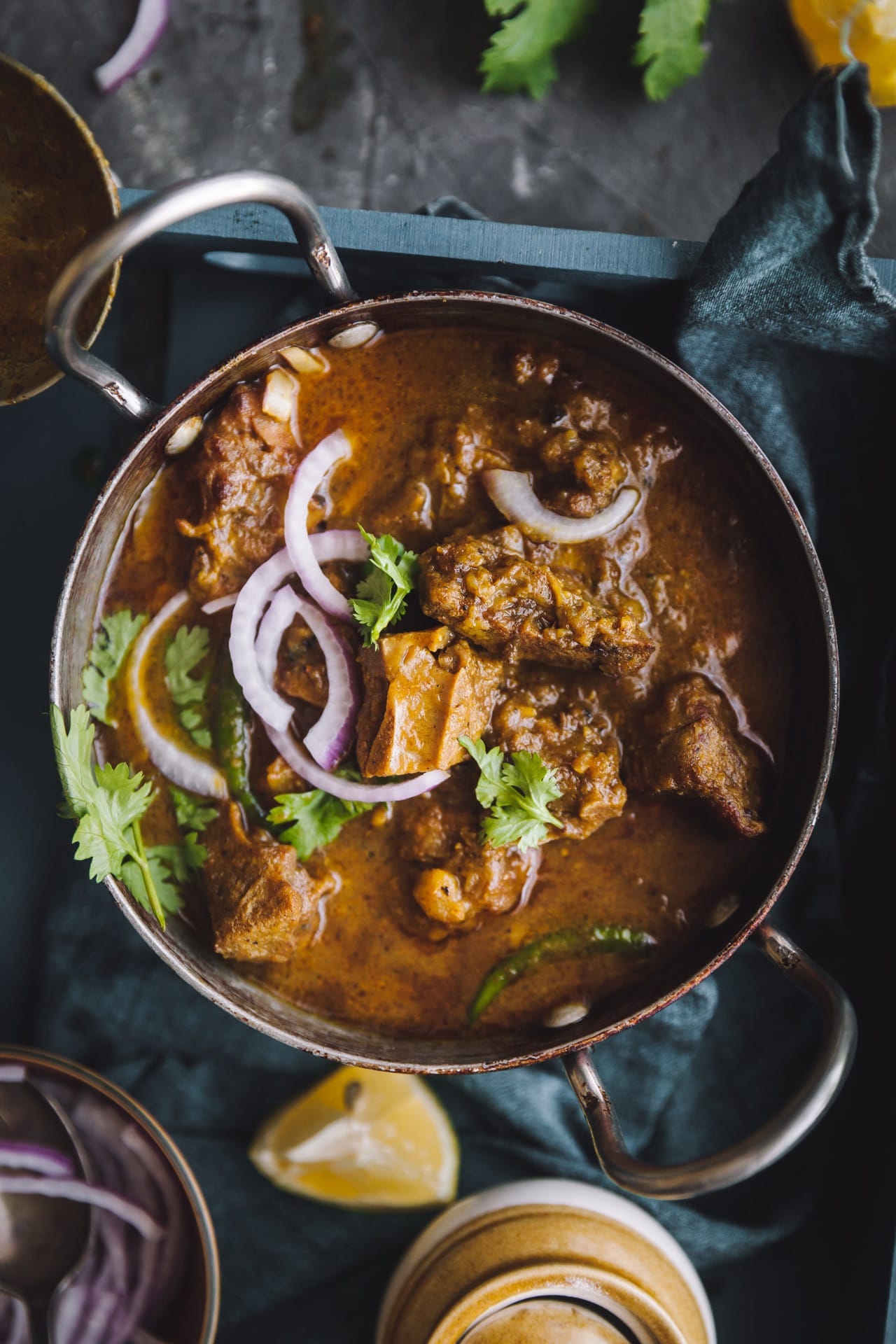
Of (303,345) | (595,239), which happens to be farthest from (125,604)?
(595,239)

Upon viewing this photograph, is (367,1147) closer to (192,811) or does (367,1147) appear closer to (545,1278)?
(545,1278)

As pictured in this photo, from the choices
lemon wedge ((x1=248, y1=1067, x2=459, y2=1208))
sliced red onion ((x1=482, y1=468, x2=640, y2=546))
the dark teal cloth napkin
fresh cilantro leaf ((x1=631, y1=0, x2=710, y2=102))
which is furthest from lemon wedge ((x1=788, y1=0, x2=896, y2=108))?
lemon wedge ((x1=248, y1=1067, x2=459, y2=1208))

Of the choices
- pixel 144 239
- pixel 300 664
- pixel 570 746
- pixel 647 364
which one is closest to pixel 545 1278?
pixel 570 746

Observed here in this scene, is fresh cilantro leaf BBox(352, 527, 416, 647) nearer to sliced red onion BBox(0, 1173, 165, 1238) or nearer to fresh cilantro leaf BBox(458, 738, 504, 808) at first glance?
fresh cilantro leaf BBox(458, 738, 504, 808)

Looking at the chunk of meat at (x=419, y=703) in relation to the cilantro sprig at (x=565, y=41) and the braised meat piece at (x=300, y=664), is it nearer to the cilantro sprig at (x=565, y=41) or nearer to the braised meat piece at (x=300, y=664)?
the braised meat piece at (x=300, y=664)

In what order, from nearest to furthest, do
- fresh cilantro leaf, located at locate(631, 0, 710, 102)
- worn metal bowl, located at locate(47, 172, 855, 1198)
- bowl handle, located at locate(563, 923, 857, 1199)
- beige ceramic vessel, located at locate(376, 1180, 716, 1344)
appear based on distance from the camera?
bowl handle, located at locate(563, 923, 857, 1199)
worn metal bowl, located at locate(47, 172, 855, 1198)
beige ceramic vessel, located at locate(376, 1180, 716, 1344)
fresh cilantro leaf, located at locate(631, 0, 710, 102)

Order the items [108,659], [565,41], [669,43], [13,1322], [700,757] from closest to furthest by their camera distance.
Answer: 1. [700,757]
2. [108,659]
3. [13,1322]
4. [669,43]
5. [565,41]

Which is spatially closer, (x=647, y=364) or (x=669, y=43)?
(x=647, y=364)
